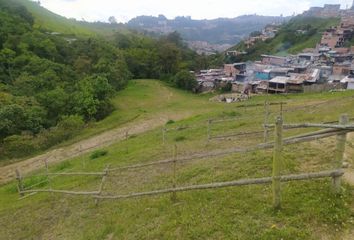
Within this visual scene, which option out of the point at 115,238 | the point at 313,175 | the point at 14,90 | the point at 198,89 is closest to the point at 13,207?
the point at 115,238

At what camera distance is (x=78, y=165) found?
53.0 feet

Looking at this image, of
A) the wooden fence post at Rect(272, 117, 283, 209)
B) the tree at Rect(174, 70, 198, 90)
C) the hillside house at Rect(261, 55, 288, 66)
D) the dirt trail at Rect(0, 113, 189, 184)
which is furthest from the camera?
the hillside house at Rect(261, 55, 288, 66)

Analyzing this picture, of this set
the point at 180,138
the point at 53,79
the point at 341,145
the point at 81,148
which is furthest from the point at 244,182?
the point at 53,79

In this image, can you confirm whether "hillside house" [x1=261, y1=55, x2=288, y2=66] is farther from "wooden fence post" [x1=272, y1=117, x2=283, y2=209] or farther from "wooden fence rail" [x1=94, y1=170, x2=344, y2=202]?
"wooden fence post" [x1=272, y1=117, x2=283, y2=209]

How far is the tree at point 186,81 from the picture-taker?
45812 millimetres

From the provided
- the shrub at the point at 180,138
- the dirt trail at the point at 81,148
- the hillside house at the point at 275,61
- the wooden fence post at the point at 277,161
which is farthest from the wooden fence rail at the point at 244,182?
the hillside house at the point at 275,61

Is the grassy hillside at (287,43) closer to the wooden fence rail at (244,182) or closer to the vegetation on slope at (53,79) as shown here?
the vegetation on slope at (53,79)

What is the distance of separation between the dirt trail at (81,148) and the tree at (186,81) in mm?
16622

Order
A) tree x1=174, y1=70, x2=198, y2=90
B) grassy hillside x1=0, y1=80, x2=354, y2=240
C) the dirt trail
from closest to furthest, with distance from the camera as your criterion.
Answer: grassy hillside x1=0, y1=80, x2=354, y2=240, the dirt trail, tree x1=174, y1=70, x2=198, y2=90

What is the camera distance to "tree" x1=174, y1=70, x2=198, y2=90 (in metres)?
45.8

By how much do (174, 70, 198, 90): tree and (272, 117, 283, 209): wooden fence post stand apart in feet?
134

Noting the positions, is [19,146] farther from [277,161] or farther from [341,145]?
[341,145]

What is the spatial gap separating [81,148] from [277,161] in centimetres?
1868

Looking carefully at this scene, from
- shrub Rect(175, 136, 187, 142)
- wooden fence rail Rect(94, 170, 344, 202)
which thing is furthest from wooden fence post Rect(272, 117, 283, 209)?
shrub Rect(175, 136, 187, 142)
